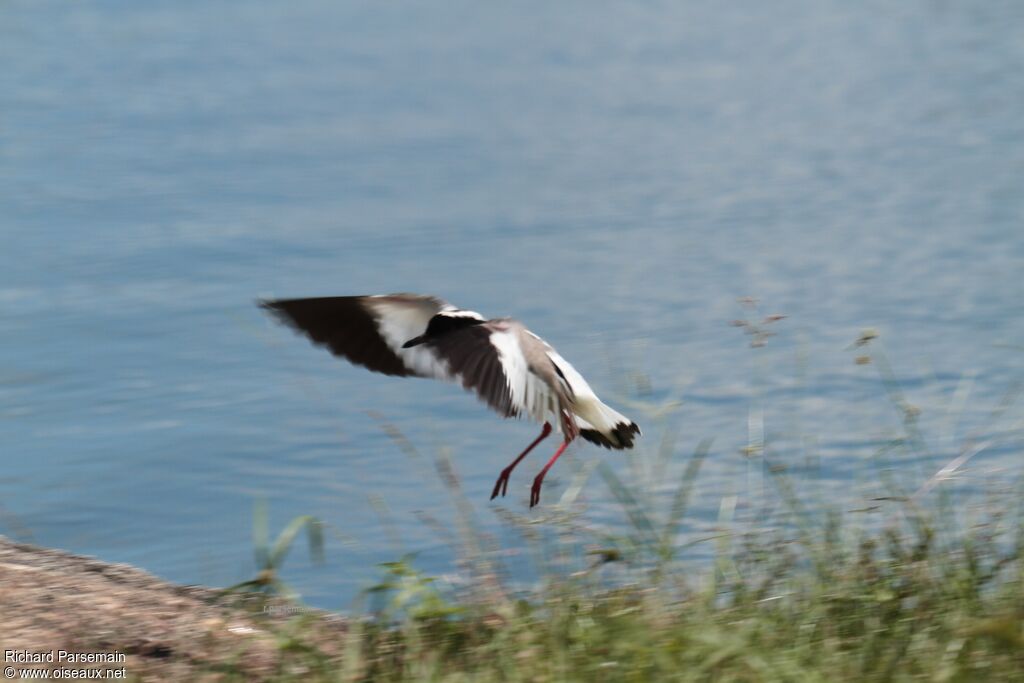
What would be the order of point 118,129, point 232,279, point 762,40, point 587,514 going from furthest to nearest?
1. point 762,40
2. point 118,129
3. point 232,279
4. point 587,514

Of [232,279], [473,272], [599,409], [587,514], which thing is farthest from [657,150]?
[599,409]

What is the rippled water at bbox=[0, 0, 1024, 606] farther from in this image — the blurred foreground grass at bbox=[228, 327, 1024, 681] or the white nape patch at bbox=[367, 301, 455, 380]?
the white nape patch at bbox=[367, 301, 455, 380]

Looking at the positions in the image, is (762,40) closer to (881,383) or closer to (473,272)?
(473,272)

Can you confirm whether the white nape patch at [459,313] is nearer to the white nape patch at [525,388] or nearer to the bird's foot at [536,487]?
the white nape patch at [525,388]

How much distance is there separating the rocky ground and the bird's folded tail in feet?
2.70

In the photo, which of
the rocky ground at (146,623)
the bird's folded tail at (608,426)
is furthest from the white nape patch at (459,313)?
the rocky ground at (146,623)

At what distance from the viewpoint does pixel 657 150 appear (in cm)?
1004

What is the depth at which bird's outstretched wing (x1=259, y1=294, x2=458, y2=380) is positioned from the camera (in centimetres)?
379

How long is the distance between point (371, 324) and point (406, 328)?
0.12 m

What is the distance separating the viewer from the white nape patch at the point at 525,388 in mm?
3430

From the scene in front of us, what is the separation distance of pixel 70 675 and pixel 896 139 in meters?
8.25

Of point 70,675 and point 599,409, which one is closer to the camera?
point 70,675

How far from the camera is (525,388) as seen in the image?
344 cm

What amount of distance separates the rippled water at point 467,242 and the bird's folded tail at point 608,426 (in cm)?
18
